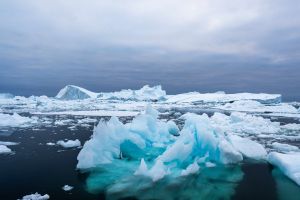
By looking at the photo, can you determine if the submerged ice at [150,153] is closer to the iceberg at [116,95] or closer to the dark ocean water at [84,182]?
the dark ocean water at [84,182]

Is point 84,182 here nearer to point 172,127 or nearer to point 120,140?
point 120,140

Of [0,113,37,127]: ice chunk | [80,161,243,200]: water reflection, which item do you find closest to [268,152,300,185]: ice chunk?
[80,161,243,200]: water reflection

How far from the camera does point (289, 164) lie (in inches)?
314

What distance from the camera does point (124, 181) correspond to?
7281 mm

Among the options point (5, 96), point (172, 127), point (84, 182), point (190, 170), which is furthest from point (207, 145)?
point (5, 96)

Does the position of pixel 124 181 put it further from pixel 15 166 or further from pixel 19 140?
pixel 19 140

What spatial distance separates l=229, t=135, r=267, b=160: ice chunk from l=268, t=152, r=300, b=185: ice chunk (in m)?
0.91

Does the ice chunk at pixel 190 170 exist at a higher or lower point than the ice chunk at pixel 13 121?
lower

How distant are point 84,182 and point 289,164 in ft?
16.4

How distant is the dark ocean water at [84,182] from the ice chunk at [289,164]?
0.15m

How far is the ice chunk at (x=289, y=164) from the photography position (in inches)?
297

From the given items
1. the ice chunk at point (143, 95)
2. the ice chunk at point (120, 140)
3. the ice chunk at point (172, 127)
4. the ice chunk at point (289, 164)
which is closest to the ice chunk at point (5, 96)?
the ice chunk at point (143, 95)

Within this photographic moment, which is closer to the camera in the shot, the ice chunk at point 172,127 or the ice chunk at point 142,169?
the ice chunk at point 142,169

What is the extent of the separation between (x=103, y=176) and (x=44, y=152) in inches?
144
